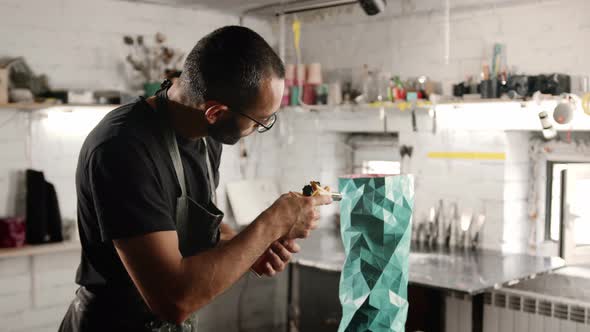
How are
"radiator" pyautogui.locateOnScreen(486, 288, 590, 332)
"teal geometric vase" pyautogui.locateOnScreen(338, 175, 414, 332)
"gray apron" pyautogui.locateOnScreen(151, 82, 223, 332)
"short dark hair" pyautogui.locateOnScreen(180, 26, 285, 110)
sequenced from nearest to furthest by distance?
"short dark hair" pyautogui.locateOnScreen(180, 26, 285, 110), "gray apron" pyautogui.locateOnScreen(151, 82, 223, 332), "teal geometric vase" pyautogui.locateOnScreen(338, 175, 414, 332), "radiator" pyautogui.locateOnScreen(486, 288, 590, 332)

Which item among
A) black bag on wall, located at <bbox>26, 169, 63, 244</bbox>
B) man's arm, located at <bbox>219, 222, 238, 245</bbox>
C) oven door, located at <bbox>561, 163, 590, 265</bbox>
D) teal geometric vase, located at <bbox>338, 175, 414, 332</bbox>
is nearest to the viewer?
teal geometric vase, located at <bbox>338, 175, 414, 332</bbox>

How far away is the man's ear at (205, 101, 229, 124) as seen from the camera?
1.63 metres

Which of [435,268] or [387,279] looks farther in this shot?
[435,268]

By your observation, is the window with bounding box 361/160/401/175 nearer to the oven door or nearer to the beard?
the oven door

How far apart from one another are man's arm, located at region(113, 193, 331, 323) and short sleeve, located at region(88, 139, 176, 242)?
0.03 m

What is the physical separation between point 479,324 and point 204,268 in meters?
2.52

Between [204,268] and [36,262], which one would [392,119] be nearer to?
[36,262]

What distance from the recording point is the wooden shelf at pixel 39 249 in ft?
12.7

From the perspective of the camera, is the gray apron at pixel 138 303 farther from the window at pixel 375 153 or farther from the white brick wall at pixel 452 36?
the window at pixel 375 153

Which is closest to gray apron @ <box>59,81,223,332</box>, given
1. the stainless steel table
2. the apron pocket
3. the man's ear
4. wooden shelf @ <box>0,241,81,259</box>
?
the apron pocket

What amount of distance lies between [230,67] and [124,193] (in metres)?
0.36

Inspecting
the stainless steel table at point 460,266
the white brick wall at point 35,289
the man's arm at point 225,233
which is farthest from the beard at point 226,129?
the white brick wall at point 35,289

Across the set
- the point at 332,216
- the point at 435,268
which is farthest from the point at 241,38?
the point at 332,216

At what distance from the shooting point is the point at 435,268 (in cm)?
372
